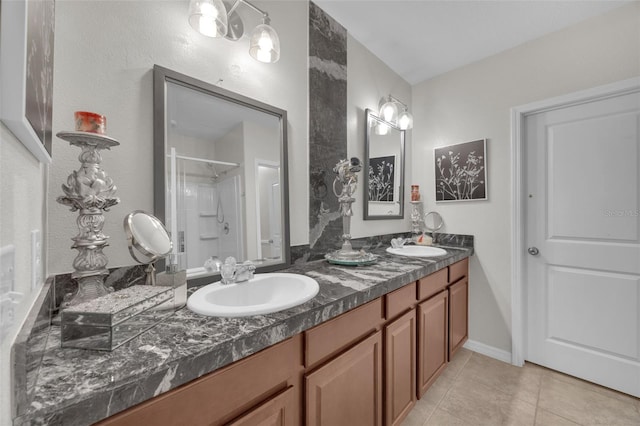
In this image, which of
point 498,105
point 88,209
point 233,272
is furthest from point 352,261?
point 498,105

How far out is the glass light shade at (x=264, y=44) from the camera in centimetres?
126

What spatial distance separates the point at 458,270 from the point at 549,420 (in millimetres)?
949

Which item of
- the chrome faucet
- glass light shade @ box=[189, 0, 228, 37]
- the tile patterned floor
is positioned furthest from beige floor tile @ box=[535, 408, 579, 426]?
glass light shade @ box=[189, 0, 228, 37]

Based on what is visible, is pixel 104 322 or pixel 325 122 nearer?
pixel 104 322

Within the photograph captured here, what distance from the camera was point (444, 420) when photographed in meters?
1.51

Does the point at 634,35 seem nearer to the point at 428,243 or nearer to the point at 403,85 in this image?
the point at 403,85

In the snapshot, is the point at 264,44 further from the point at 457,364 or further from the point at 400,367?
the point at 457,364

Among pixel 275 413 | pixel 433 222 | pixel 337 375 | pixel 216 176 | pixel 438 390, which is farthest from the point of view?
pixel 433 222

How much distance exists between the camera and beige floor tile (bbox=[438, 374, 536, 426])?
1.52 meters

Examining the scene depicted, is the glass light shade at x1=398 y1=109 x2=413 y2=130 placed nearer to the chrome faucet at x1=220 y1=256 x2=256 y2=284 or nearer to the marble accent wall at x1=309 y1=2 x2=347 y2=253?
the marble accent wall at x1=309 y1=2 x2=347 y2=253

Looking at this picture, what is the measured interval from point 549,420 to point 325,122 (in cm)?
222

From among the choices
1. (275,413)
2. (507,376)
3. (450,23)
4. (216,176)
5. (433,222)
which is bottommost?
(507,376)

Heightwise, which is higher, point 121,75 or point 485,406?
point 121,75

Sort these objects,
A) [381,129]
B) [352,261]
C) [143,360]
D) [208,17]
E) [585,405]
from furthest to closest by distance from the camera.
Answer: [381,129] → [585,405] → [352,261] → [208,17] → [143,360]
